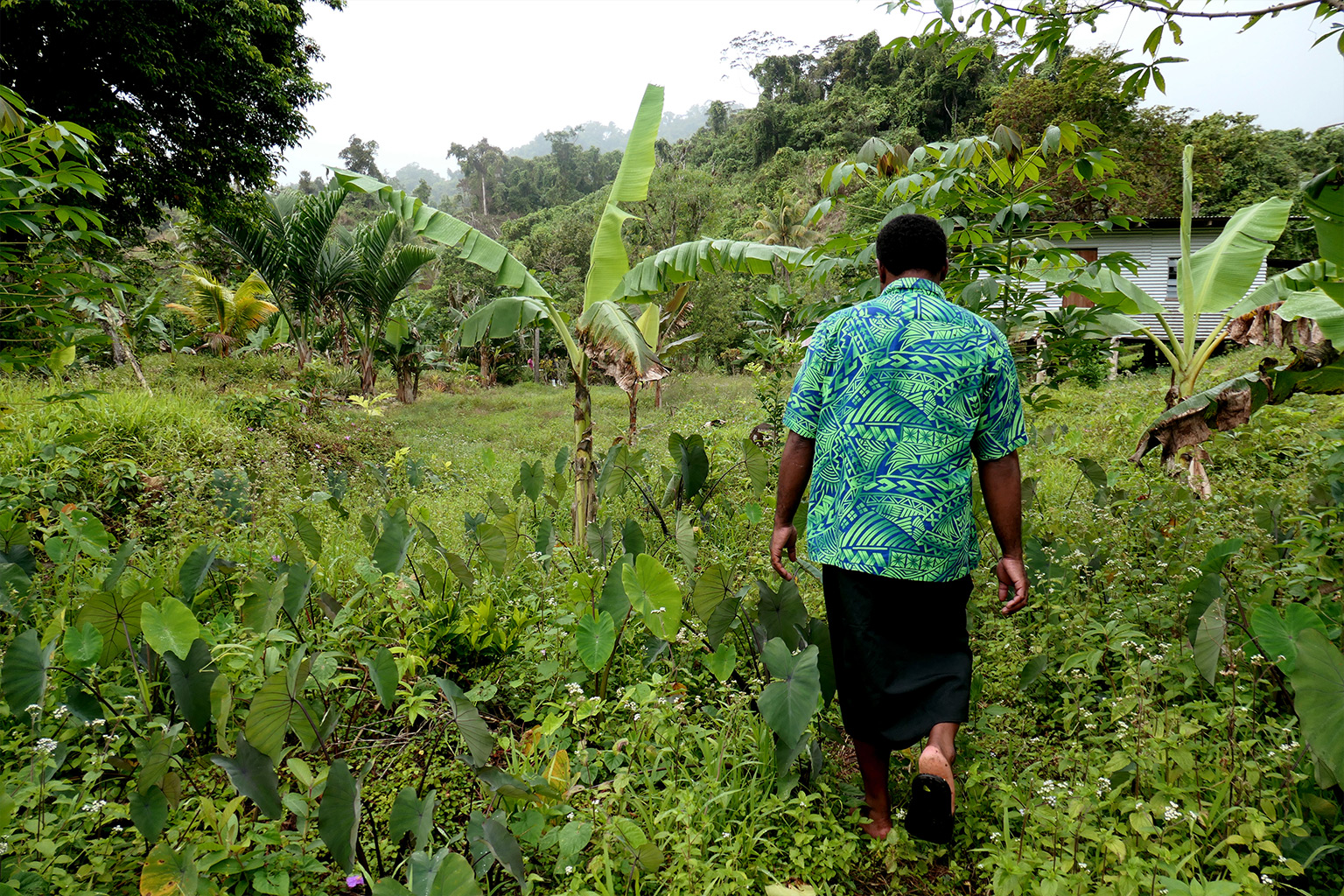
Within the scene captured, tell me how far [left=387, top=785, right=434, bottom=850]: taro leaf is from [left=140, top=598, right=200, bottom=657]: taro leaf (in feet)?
3.02

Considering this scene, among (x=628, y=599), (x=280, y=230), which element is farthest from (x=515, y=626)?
(x=280, y=230)

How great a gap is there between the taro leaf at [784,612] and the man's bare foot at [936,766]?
531 millimetres

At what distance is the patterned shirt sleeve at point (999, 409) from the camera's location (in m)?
1.80

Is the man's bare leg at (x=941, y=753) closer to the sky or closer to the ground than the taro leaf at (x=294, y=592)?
closer to the ground

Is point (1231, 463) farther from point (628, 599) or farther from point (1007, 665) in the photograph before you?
point (628, 599)

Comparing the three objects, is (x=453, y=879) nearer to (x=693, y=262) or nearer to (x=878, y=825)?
(x=878, y=825)

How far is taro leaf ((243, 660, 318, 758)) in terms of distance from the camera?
1.60 m

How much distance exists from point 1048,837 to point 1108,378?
12983 millimetres

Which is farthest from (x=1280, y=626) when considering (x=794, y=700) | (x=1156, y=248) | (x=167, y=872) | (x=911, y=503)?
(x=1156, y=248)

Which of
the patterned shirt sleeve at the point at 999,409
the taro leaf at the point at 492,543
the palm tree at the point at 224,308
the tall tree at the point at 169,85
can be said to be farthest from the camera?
the palm tree at the point at 224,308

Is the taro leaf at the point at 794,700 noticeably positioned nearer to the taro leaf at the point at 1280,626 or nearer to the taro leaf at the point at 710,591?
the taro leaf at the point at 710,591

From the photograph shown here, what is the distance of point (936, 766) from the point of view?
170 centimetres

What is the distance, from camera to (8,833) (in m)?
1.64

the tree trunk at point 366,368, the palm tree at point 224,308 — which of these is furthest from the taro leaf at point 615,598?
the tree trunk at point 366,368
